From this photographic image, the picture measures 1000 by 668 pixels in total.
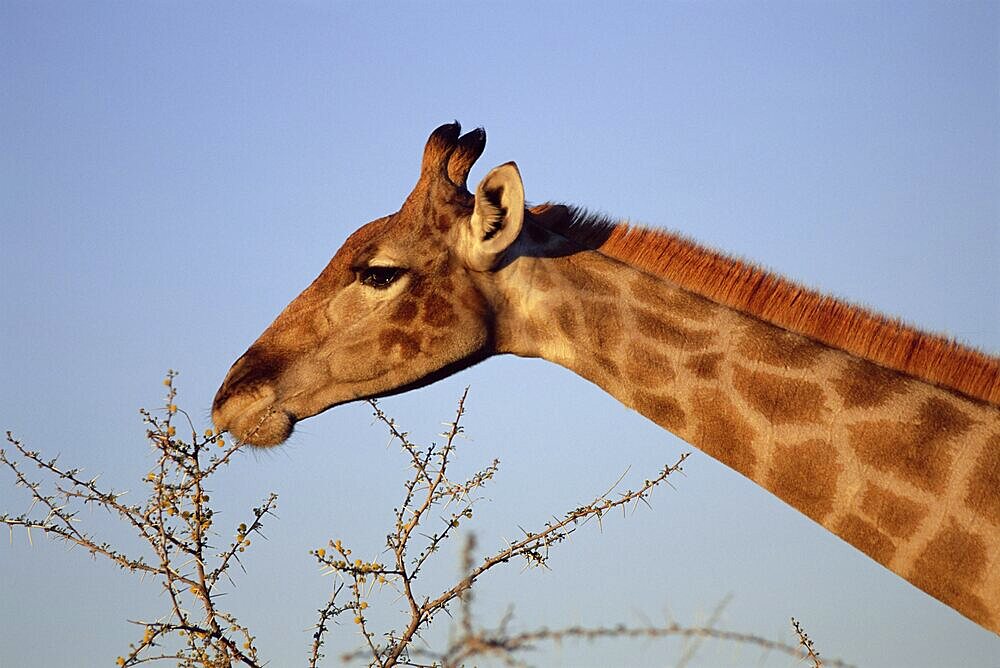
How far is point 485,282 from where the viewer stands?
275 inches

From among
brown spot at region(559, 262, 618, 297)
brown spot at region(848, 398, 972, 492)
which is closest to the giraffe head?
brown spot at region(559, 262, 618, 297)

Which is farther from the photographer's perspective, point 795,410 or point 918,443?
point 795,410

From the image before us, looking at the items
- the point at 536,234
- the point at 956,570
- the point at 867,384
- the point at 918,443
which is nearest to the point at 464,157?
the point at 536,234

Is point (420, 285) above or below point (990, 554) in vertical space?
above

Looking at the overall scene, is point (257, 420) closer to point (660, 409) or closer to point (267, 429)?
point (267, 429)

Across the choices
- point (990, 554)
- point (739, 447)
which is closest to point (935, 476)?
point (990, 554)

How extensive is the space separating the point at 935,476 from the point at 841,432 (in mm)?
496

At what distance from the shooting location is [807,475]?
5.88 meters

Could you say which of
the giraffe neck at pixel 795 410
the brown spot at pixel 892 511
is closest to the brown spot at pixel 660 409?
the giraffe neck at pixel 795 410

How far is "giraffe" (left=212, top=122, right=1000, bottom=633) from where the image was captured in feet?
18.3

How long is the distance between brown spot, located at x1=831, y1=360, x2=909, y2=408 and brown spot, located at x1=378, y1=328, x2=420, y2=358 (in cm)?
244

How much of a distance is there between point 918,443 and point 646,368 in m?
1.53

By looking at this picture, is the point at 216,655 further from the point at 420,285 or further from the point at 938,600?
the point at 938,600

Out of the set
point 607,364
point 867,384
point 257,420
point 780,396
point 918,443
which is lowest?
point 918,443
